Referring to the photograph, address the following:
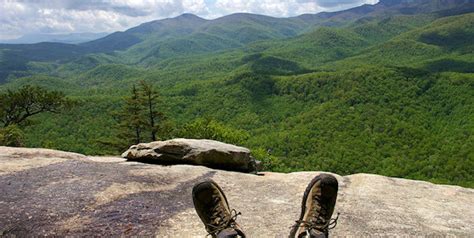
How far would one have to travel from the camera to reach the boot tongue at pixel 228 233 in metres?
6.02

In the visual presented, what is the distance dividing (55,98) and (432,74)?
160m

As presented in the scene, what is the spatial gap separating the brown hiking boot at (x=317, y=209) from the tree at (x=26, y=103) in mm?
33104

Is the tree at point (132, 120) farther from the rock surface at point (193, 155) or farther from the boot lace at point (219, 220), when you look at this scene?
the boot lace at point (219, 220)

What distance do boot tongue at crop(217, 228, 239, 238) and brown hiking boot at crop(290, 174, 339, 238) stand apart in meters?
1.15

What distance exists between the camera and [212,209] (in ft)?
22.9

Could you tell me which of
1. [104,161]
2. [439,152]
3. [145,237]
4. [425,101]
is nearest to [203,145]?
[104,161]

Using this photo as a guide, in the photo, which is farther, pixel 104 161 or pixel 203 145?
pixel 203 145

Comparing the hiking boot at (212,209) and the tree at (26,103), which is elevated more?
the hiking boot at (212,209)

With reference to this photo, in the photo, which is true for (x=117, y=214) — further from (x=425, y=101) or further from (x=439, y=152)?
(x=425, y=101)

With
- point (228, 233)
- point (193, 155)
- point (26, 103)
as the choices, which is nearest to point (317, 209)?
point (228, 233)

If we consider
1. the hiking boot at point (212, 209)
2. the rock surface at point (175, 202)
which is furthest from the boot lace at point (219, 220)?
the rock surface at point (175, 202)

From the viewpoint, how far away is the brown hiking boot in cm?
630

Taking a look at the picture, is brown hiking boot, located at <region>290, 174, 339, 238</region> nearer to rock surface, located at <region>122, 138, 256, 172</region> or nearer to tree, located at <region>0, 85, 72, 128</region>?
rock surface, located at <region>122, 138, 256, 172</region>

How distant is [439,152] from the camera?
328 ft
